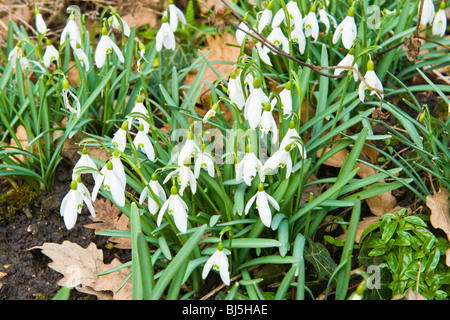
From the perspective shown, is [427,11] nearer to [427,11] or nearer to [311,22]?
[427,11]

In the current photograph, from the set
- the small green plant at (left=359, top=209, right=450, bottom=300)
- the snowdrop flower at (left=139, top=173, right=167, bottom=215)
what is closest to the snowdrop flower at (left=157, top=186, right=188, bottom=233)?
the snowdrop flower at (left=139, top=173, right=167, bottom=215)

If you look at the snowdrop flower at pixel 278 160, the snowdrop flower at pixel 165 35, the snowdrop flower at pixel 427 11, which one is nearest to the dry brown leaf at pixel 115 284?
the snowdrop flower at pixel 278 160

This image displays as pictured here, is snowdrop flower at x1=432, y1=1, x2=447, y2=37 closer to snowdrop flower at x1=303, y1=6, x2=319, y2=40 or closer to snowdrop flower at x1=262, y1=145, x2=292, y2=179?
snowdrop flower at x1=303, y1=6, x2=319, y2=40

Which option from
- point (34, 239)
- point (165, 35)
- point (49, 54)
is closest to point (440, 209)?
point (165, 35)

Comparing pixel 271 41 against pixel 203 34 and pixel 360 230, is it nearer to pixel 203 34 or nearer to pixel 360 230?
pixel 360 230

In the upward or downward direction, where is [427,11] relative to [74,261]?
upward
